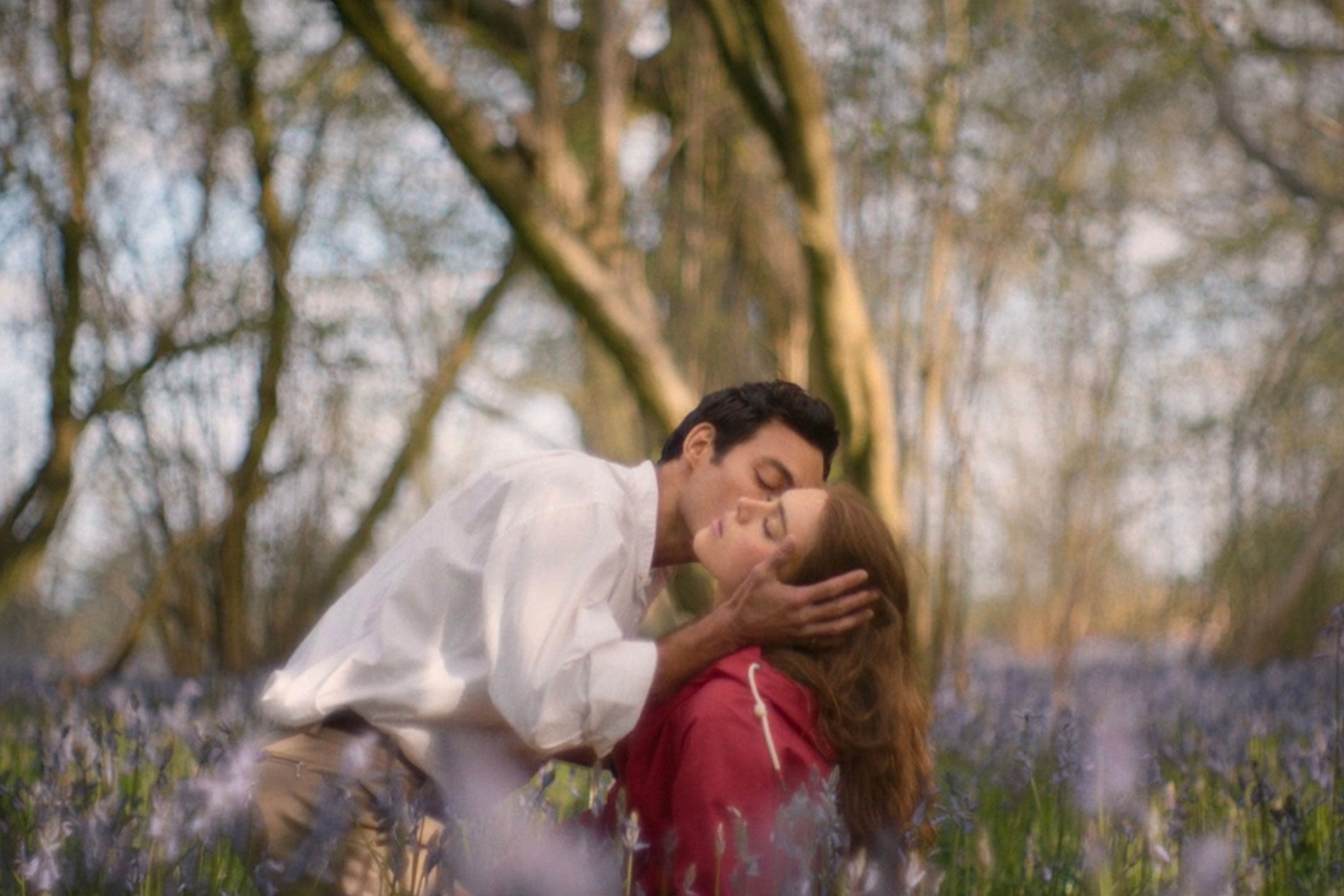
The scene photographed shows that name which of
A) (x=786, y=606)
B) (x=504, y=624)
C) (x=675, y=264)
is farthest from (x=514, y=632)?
(x=675, y=264)

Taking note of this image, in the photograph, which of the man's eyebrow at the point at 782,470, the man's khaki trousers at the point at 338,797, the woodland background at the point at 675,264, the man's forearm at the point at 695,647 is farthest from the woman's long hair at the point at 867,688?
the woodland background at the point at 675,264

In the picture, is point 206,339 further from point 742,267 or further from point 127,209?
point 742,267

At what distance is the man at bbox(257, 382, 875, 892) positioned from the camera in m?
2.38

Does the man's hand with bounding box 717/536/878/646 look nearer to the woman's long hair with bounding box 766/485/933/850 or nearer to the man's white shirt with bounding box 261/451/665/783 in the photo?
the woman's long hair with bounding box 766/485/933/850

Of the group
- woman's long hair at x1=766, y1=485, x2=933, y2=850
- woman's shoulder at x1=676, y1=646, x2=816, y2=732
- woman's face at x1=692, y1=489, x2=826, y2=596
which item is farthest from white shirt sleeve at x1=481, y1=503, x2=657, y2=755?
woman's long hair at x1=766, y1=485, x2=933, y2=850

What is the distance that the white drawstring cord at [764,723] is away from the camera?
235 centimetres

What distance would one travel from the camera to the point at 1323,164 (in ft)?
33.4

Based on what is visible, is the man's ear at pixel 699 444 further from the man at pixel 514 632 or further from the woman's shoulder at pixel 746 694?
the woman's shoulder at pixel 746 694

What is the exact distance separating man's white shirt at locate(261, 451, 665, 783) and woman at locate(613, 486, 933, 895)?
14 cm

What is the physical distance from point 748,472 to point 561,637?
2.29 feet

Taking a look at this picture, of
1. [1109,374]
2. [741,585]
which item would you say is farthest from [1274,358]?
[741,585]

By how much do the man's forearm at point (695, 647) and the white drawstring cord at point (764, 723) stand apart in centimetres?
10

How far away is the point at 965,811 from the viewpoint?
246 cm

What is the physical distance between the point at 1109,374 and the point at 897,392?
2503mm
